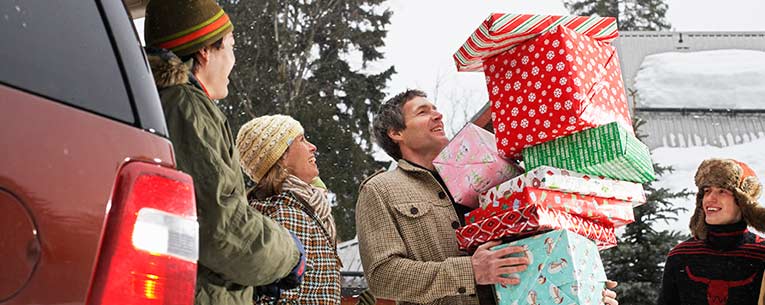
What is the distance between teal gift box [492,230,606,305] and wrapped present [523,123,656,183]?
29cm

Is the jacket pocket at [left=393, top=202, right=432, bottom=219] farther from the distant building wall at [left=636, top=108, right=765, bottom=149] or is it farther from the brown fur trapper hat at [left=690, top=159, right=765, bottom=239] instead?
the distant building wall at [left=636, top=108, right=765, bottom=149]

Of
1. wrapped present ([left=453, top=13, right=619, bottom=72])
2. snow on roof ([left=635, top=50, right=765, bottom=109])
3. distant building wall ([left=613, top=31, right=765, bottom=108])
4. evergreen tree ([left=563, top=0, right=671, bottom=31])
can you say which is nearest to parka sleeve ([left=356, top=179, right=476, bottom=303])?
wrapped present ([left=453, top=13, right=619, bottom=72])

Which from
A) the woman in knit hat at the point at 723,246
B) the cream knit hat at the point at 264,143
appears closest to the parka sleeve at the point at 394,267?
the cream knit hat at the point at 264,143

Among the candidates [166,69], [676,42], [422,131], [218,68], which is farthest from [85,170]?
[676,42]

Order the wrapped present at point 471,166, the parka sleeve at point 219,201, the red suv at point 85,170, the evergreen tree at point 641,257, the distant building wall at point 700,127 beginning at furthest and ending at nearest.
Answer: the distant building wall at point 700,127
the evergreen tree at point 641,257
the wrapped present at point 471,166
the parka sleeve at point 219,201
the red suv at point 85,170

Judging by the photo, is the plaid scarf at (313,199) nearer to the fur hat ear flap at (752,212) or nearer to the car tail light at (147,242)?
the car tail light at (147,242)

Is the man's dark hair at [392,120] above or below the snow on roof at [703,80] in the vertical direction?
above

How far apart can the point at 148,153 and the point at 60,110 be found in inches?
6.5

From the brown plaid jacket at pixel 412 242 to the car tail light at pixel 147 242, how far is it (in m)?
1.76

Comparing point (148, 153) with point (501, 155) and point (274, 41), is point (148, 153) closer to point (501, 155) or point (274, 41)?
point (501, 155)

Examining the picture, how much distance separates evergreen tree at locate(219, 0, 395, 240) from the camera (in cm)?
1981

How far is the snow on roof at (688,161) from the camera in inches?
511

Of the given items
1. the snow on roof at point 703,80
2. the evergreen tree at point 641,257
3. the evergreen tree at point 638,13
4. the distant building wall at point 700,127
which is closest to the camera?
the evergreen tree at point 641,257

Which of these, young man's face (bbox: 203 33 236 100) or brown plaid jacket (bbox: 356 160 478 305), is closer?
young man's face (bbox: 203 33 236 100)
